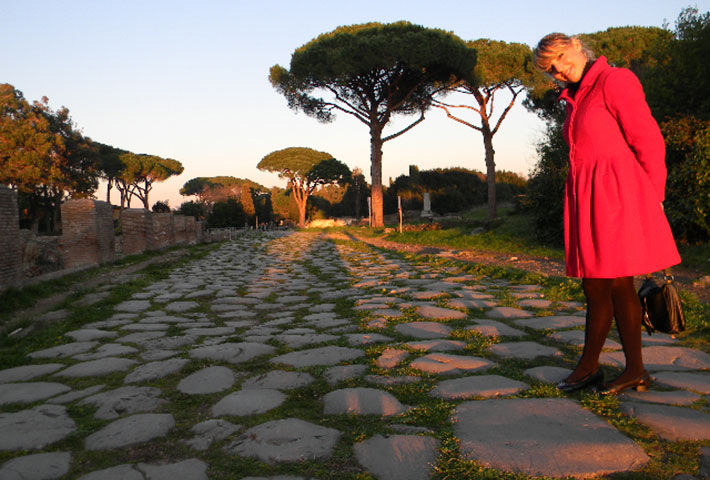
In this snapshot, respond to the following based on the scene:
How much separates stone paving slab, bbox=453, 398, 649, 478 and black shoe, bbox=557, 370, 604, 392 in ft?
0.39

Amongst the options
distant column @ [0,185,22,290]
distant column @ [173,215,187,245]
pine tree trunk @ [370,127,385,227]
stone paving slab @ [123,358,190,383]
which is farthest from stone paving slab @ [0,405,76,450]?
pine tree trunk @ [370,127,385,227]

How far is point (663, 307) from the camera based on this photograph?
1.87 metres

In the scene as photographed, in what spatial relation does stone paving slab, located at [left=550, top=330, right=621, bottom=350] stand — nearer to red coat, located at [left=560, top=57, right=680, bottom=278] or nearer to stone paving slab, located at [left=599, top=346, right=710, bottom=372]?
stone paving slab, located at [left=599, top=346, right=710, bottom=372]

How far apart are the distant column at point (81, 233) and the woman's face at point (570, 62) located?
21.4 feet

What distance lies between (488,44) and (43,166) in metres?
21.8

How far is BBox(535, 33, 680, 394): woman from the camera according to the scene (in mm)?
1784

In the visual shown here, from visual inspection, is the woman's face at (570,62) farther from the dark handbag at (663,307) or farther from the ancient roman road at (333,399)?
the ancient roman road at (333,399)

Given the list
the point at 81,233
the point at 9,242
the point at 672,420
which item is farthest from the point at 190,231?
the point at 672,420

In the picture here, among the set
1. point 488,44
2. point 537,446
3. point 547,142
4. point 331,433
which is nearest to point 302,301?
point 331,433

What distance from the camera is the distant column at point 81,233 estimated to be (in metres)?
6.44

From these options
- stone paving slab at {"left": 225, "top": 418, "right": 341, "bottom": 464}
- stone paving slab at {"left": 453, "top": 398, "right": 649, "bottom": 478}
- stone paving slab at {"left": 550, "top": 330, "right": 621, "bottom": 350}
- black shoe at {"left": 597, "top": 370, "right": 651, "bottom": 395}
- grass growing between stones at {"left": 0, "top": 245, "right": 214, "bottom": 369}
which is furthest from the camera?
grass growing between stones at {"left": 0, "top": 245, "right": 214, "bottom": 369}

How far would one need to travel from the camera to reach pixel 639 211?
1.80m

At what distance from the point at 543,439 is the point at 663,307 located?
895 millimetres

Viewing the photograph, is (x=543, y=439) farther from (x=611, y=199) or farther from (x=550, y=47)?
(x=550, y=47)
